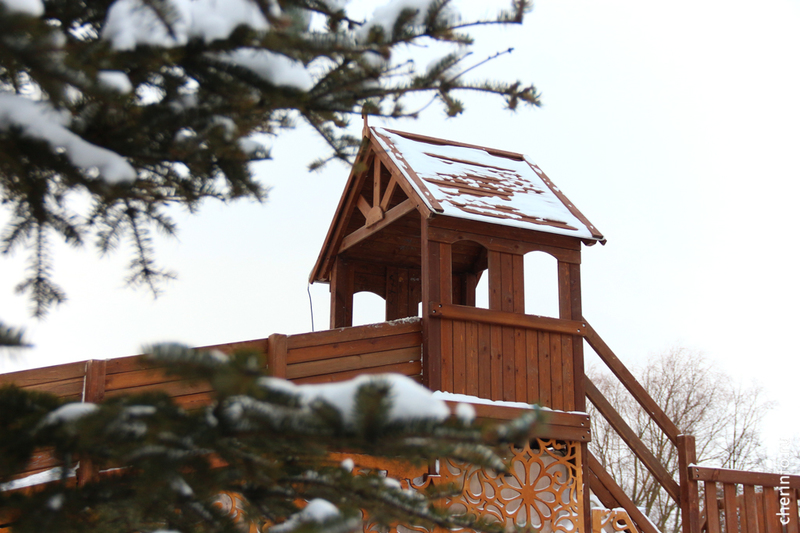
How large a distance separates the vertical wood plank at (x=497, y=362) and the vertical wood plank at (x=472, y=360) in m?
0.19

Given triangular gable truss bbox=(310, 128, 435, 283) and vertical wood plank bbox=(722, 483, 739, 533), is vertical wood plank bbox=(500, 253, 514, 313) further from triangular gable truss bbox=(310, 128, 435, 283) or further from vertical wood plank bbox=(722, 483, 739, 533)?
vertical wood plank bbox=(722, 483, 739, 533)

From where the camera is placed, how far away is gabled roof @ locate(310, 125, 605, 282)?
305 inches

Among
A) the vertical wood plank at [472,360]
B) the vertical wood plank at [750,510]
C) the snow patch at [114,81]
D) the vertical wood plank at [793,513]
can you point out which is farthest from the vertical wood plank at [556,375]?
the snow patch at [114,81]

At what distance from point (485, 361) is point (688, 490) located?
9.14 feet

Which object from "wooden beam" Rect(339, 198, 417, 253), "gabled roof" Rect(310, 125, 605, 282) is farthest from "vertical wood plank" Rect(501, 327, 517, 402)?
"wooden beam" Rect(339, 198, 417, 253)

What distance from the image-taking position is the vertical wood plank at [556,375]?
7645 mm

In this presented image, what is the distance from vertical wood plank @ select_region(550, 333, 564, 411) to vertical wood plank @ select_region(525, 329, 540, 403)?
0.18 meters

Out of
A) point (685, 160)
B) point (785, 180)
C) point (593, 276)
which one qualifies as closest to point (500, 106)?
point (785, 180)

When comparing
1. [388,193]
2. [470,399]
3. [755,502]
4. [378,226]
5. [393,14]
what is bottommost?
[755,502]

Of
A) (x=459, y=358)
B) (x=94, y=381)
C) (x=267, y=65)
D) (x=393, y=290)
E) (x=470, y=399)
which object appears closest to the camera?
(x=267, y=65)

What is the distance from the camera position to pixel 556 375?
7750mm

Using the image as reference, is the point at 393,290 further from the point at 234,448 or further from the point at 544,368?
the point at 234,448

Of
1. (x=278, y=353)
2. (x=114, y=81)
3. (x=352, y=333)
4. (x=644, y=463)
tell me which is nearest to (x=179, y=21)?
(x=114, y=81)

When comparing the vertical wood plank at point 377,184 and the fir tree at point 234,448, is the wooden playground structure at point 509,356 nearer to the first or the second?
the vertical wood plank at point 377,184
